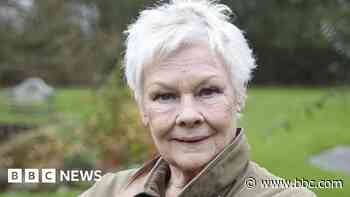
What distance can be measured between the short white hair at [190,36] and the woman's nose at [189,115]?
80 millimetres

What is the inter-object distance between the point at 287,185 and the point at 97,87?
305 centimetres

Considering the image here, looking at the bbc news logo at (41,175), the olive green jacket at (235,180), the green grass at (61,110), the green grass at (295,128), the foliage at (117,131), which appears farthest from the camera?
the green grass at (61,110)

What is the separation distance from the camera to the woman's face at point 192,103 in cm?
120

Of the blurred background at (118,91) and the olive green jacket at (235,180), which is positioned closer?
the olive green jacket at (235,180)

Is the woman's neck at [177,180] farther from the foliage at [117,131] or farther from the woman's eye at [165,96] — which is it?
the foliage at [117,131]

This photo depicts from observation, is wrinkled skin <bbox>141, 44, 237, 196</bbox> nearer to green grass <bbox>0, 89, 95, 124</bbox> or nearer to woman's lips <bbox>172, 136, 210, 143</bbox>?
woman's lips <bbox>172, 136, 210, 143</bbox>

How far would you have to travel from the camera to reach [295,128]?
2.80 meters

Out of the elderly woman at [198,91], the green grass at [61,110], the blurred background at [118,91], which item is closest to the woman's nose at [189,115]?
the elderly woman at [198,91]

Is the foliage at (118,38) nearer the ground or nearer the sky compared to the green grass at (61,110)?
nearer the sky

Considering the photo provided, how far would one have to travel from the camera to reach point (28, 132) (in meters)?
3.55

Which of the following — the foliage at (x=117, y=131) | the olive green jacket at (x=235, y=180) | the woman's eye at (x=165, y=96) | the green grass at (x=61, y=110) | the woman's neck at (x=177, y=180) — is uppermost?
the woman's eye at (x=165, y=96)

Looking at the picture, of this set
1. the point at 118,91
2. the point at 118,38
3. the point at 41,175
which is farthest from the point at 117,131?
the point at 41,175

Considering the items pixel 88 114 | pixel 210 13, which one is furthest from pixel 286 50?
pixel 210 13

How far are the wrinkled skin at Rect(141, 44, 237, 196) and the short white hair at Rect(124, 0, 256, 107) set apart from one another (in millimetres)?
14
